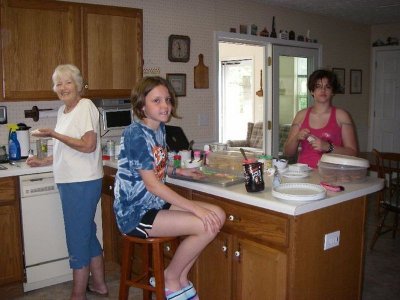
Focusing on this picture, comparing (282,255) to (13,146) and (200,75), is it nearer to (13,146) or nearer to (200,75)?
(13,146)

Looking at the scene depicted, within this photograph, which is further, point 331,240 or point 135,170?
point 331,240

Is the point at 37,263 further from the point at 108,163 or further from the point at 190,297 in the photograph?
the point at 190,297

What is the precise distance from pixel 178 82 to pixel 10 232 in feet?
6.77

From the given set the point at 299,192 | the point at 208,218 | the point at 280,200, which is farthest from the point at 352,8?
the point at 208,218

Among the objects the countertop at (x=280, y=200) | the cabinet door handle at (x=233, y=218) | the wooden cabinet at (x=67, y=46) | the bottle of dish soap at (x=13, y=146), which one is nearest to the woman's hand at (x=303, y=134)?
the countertop at (x=280, y=200)

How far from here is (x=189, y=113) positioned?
4.35m

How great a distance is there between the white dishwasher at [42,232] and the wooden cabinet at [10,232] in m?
0.04

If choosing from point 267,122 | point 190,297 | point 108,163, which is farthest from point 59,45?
point 267,122

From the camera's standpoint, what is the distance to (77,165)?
102 inches

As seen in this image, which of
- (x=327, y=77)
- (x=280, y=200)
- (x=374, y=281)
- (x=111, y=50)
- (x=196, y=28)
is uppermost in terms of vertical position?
(x=196, y=28)

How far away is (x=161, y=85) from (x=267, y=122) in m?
3.28

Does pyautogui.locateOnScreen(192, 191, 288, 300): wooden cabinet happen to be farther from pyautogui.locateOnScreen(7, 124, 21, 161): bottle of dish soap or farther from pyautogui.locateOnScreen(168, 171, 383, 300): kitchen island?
pyautogui.locateOnScreen(7, 124, 21, 161): bottle of dish soap

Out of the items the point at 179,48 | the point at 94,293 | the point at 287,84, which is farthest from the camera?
the point at 287,84

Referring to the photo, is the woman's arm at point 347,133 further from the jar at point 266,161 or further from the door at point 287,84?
the door at point 287,84
